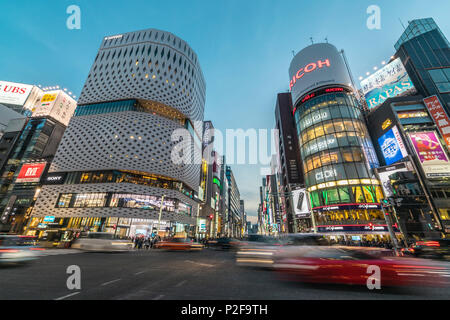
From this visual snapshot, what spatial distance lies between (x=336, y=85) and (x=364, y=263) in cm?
5108

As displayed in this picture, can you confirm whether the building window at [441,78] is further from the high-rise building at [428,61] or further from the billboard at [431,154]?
the billboard at [431,154]

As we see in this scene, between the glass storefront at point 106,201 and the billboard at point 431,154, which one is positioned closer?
the billboard at point 431,154

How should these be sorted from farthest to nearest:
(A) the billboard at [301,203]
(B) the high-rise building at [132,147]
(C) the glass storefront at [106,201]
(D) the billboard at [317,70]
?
1. (D) the billboard at [317,70]
2. (B) the high-rise building at [132,147]
3. (C) the glass storefront at [106,201]
4. (A) the billboard at [301,203]

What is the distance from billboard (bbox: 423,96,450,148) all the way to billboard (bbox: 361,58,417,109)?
5.61 meters

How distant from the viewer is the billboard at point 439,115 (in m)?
31.9

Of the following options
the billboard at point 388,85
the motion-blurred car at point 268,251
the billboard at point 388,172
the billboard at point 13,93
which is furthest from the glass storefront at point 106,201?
the billboard at point 388,85

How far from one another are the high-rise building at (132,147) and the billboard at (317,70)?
34.4 metres

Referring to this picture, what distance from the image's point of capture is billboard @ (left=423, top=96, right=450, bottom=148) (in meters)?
31.9

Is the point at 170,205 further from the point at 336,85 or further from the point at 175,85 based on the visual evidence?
the point at 336,85

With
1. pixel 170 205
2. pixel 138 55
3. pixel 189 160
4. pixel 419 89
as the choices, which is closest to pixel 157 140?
pixel 189 160

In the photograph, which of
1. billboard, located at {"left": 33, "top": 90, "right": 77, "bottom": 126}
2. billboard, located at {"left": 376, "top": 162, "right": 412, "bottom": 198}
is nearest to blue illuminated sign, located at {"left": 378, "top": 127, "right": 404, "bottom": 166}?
billboard, located at {"left": 376, "top": 162, "right": 412, "bottom": 198}

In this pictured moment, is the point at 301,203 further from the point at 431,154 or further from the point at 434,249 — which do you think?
the point at 431,154

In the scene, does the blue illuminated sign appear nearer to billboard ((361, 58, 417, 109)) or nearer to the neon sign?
billboard ((361, 58, 417, 109))

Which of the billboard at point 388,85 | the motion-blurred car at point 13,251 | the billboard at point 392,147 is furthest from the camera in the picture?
the billboard at point 388,85
